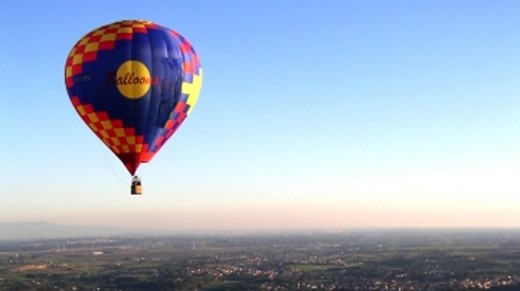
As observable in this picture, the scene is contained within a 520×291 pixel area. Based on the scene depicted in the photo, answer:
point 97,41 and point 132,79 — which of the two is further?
point 97,41

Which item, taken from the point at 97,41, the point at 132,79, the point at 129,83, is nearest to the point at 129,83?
the point at 129,83

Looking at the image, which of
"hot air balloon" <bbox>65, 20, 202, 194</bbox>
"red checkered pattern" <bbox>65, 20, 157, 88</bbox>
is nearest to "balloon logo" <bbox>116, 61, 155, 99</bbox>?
"hot air balloon" <bbox>65, 20, 202, 194</bbox>

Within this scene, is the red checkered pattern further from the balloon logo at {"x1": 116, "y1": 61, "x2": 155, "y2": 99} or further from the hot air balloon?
the balloon logo at {"x1": 116, "y1": 61, "x2": 155, "y2": 99}

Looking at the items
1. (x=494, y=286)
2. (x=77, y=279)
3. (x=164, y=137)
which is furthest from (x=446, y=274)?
(x=164, y=137)

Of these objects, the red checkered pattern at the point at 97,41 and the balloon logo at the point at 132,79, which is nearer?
the balloon logo at the point at 132,79

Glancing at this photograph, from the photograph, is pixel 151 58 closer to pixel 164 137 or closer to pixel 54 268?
pixel 164 137

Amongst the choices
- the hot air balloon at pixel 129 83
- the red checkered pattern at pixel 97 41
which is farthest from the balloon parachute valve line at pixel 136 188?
the red checkered pattern at pixel 97 41

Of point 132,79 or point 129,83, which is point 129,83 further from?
point 132,79

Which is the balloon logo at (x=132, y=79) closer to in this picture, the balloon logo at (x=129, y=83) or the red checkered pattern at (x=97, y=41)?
the balloon logo at (x=129, y=83)
